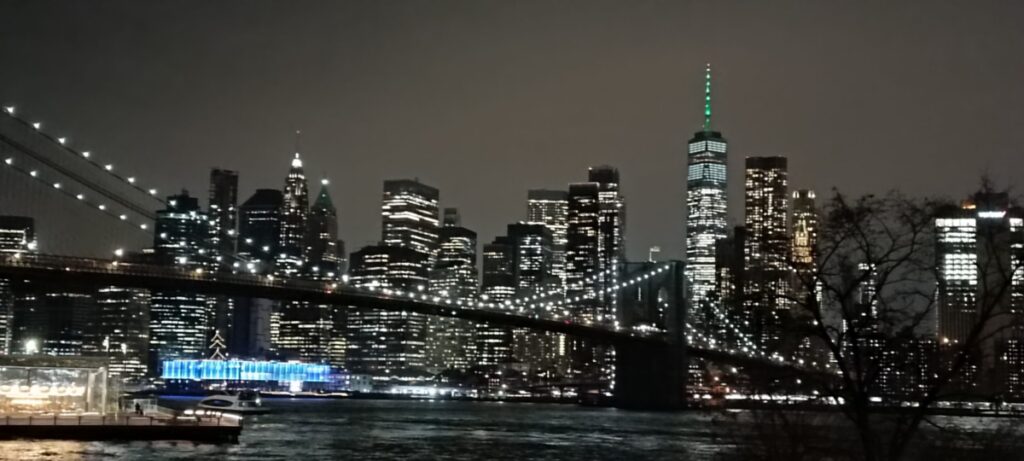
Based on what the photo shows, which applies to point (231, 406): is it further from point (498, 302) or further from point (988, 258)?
point (988, 258)

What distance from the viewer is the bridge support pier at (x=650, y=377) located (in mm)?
90250

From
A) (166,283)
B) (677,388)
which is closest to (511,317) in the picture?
(677,388)

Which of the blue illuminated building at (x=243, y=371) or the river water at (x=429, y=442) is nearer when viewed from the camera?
the river water at (x=429, y=442)

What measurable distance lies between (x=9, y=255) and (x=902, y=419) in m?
54.8

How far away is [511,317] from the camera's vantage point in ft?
277

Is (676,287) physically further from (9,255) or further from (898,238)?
(898,238)

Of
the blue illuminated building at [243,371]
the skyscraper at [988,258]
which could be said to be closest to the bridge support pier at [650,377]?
the blue illuminated building at [243,371]

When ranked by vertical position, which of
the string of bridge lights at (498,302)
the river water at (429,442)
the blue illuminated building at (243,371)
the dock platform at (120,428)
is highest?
the string of bridge lights at (498,302)

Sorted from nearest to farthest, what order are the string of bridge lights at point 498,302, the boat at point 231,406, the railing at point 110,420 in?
the railing at point 110,420 < the boat at point 231,406 < the string of bridge lights at point 498,302

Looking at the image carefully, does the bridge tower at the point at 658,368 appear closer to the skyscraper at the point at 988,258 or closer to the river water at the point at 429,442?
the river water at the point at 429,442

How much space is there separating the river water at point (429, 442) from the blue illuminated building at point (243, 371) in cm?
6861

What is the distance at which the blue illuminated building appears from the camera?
14262 centimetres

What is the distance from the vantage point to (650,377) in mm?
92625

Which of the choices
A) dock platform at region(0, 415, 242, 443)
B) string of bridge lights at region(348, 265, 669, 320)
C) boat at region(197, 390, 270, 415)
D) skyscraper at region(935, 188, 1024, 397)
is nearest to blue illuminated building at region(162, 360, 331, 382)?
string of bridge lights at region(348, 265, 669, 320)
